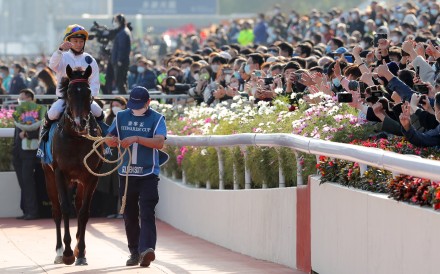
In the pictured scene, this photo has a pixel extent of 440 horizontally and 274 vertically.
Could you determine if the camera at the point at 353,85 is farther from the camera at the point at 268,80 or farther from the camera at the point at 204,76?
the camera at the point at 204,76

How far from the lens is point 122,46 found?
25609 mm

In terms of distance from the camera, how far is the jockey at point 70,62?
48.2 feet

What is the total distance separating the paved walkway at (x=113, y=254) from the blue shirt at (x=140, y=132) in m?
0.95

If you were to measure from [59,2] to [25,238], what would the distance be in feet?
173

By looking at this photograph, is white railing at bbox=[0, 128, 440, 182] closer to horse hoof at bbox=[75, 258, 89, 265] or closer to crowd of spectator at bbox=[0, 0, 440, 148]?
crowd of spectator at bbox=[0, 0, 440, 148]

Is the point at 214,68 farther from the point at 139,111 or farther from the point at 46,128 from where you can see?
the point at 139,111

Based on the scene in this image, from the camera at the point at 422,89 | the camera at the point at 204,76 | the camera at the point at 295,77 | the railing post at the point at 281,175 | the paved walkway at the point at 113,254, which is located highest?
the camera at the point at 422,89

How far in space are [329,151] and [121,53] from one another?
1425 cm

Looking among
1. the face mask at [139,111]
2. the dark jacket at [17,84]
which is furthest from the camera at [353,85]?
the dark jacket at [17,84]

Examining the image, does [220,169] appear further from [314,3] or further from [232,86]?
[314,3]

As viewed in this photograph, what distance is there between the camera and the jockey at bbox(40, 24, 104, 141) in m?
14.7

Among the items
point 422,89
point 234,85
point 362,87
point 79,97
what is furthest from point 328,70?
point 422,89

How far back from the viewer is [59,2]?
69062 millimetres

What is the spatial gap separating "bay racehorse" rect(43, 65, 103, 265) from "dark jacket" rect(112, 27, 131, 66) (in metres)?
10.6
